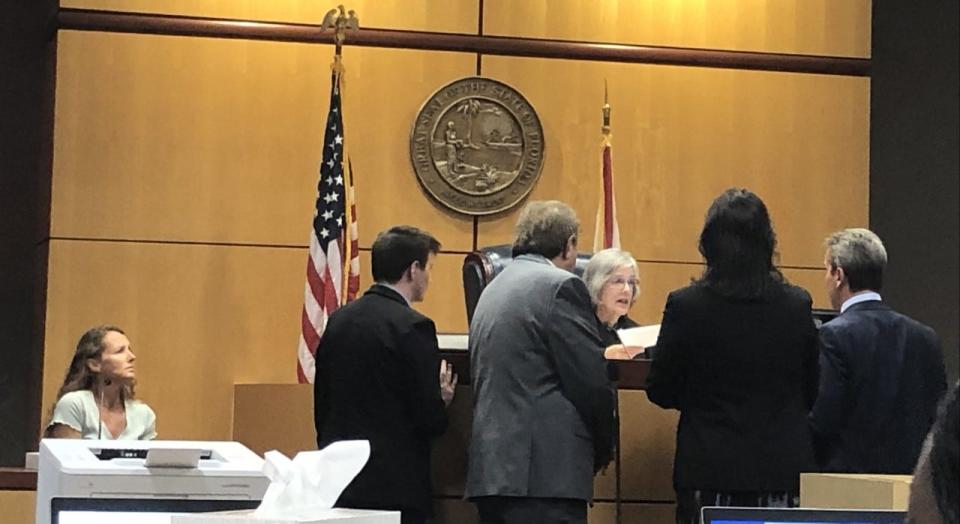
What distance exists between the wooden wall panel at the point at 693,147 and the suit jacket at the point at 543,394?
3502mm

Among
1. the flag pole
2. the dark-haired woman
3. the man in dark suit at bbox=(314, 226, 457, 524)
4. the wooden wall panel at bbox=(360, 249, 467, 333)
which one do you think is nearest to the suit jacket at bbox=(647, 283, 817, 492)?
the dark-haired woman

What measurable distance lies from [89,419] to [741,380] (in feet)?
9.02

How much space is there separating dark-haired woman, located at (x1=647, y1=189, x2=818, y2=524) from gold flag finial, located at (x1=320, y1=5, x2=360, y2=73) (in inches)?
132

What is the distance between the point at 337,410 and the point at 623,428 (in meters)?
0.81

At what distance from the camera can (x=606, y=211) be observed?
7.10m

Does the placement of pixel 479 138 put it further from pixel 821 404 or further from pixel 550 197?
pixel 821 404

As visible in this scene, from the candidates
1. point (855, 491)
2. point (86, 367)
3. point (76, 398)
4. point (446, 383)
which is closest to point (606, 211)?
point (86, 367)

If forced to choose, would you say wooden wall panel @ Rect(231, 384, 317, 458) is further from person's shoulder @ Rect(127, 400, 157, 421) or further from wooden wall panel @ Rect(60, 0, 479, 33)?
wooden wall panel @ Rect(60, 0, 479, 33)

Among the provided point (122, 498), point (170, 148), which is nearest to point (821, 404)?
point (122, 498)

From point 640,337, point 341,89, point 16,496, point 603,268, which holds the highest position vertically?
point 341,89

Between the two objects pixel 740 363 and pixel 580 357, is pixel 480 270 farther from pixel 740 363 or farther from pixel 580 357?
pixel 740 363

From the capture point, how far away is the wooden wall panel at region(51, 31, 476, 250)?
23.5 feet

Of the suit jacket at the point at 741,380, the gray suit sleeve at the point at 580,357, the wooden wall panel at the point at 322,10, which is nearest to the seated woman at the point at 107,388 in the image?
the wooden wall panel at the point at 322,10

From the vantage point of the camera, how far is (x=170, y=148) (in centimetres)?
722
